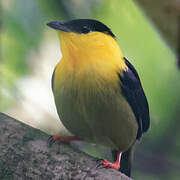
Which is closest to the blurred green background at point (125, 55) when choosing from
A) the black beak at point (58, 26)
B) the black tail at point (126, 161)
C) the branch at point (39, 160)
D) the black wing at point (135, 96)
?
the black tail at point (126, 161)

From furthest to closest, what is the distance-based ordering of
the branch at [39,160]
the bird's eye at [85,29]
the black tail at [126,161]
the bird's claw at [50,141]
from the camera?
the black tail at [126,161], the bird's eye at [85,29], the bird's claw at [50,141], the branch at [39,160]

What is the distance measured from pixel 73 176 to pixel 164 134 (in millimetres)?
1822

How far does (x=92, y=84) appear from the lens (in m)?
3.32

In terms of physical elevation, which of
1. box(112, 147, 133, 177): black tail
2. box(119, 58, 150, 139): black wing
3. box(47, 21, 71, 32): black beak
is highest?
box(47, 21, 71, 32): black beak

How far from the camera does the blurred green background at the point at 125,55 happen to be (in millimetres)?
4375

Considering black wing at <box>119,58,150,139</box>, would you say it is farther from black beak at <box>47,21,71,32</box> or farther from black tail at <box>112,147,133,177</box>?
black beak at <box>47,21,71,32</box>

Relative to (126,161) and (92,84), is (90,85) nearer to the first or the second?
(92,84)

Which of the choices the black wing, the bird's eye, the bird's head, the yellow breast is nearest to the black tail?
the black wing

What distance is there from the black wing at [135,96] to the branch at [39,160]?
2.54 feet

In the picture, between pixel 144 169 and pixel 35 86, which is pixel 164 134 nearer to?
pixel 144 169

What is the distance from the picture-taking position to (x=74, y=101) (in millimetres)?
3344

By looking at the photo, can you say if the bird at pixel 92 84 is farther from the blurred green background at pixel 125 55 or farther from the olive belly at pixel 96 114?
the blurred green background at pixel 125 55

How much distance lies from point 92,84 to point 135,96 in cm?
53

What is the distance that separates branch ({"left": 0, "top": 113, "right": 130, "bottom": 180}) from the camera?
2.84 m
